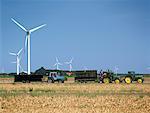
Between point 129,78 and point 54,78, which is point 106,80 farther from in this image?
point 54,78

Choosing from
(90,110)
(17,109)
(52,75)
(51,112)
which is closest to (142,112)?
(90,110)

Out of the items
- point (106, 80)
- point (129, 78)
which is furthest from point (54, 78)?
point (129, 78)

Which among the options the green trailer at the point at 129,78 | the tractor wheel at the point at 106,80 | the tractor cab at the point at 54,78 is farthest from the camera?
the tractor cab at the point at 54,78

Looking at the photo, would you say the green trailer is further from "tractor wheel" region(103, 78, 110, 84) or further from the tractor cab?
the tractor cab

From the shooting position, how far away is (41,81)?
167 feet

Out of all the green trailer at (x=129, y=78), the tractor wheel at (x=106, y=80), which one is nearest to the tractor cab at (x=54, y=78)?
the tractor wheel at (x=106, y=80)

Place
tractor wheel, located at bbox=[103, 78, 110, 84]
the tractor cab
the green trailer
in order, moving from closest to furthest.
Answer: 1. tractor wheel, located at bbox=[103, 78, 110, 84]
2. the green trailer
3. the tractor cab

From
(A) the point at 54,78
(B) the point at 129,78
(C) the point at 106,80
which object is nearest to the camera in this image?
(C) the point at 106,80

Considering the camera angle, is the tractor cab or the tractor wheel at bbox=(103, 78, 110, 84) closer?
the tractor wheel at bbox=(103, 78, 110, 84)

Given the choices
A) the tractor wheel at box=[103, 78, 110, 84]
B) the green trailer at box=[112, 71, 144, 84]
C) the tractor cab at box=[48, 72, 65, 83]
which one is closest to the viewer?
the tractor wheel at box=[103, 78, 110, 84]

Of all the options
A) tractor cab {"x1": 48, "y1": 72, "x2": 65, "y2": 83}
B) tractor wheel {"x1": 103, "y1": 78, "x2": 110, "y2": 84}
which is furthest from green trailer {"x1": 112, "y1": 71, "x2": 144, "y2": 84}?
tractor cab {"x1": 48, "y1": 72, "x2": 65, "y2": 83}

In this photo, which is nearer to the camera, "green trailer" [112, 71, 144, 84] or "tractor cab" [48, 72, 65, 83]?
"green trailer" [112, 71, 144, 84]

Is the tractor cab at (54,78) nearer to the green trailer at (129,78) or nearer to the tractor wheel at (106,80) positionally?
the tractor wheel at (106,80)

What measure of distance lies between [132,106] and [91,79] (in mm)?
36012
